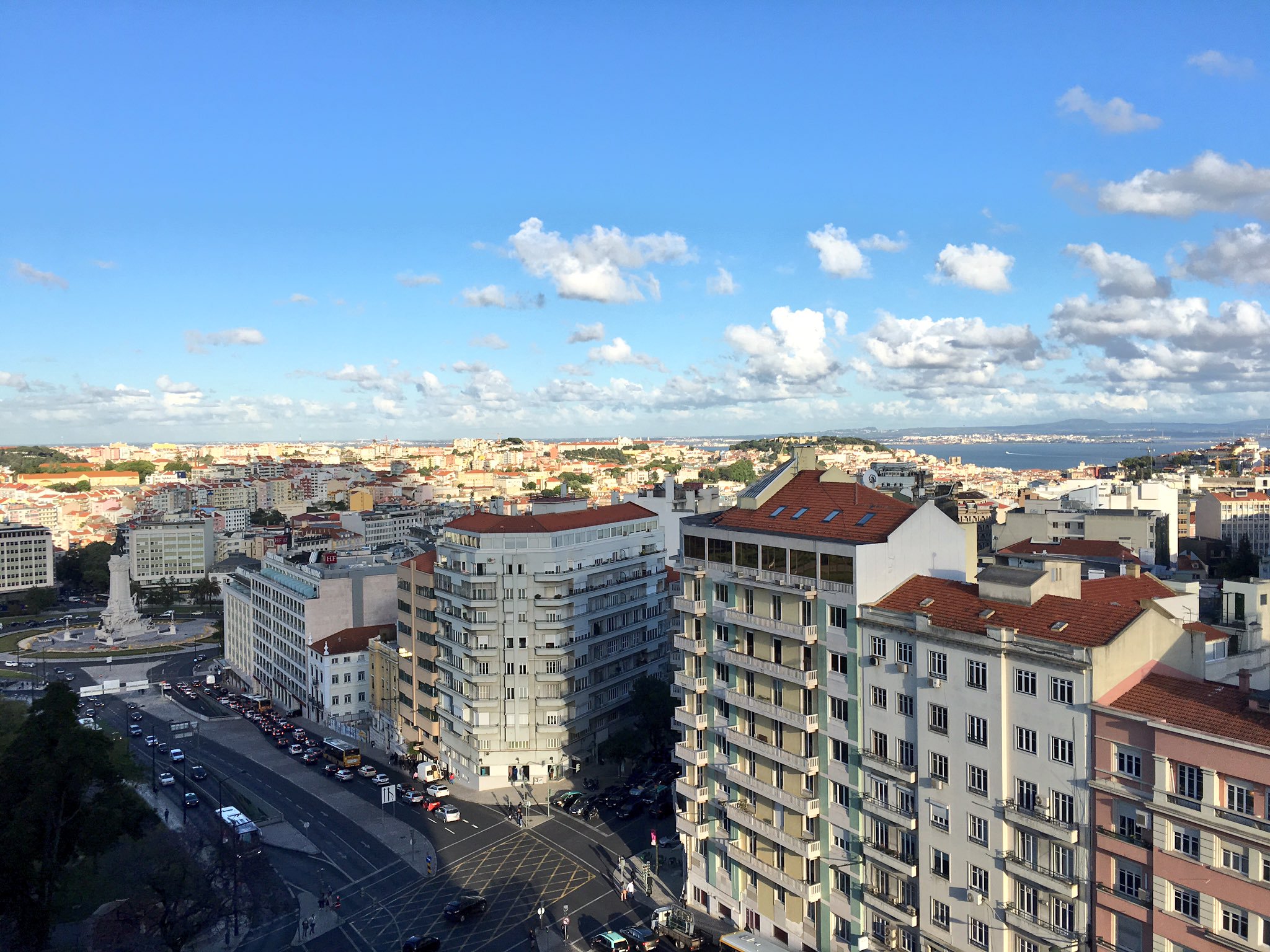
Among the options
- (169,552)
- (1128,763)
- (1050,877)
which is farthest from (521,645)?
(169,552)

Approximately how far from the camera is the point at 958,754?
1139 inches

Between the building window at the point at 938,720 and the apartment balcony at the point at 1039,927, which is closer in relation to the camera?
the apartment balcony at the point at 1039,927

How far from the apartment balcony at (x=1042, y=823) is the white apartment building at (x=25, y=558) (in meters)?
Result: 160

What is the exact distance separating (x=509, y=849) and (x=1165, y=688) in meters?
33.0

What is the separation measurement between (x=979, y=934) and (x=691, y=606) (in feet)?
53.6

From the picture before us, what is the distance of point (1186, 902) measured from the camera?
78.9 feet

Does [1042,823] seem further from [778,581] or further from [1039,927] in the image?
[778,581]

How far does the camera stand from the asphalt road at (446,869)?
39.7m

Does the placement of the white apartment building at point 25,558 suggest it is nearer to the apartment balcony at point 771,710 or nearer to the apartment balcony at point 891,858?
the apartment balcony at point 771,710

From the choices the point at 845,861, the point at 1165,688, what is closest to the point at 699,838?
the point at 845,861

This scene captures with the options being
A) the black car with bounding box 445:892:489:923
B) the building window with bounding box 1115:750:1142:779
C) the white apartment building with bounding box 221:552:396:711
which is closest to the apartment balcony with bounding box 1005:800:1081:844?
the building window with bounding box 1115:750:1142:779

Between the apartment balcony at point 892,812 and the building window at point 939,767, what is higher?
the building window at point 939,767

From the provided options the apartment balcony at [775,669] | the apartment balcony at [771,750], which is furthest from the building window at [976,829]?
the apartment balcony at [775,669]

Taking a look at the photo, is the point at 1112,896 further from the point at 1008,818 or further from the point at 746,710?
the point at 746,710
